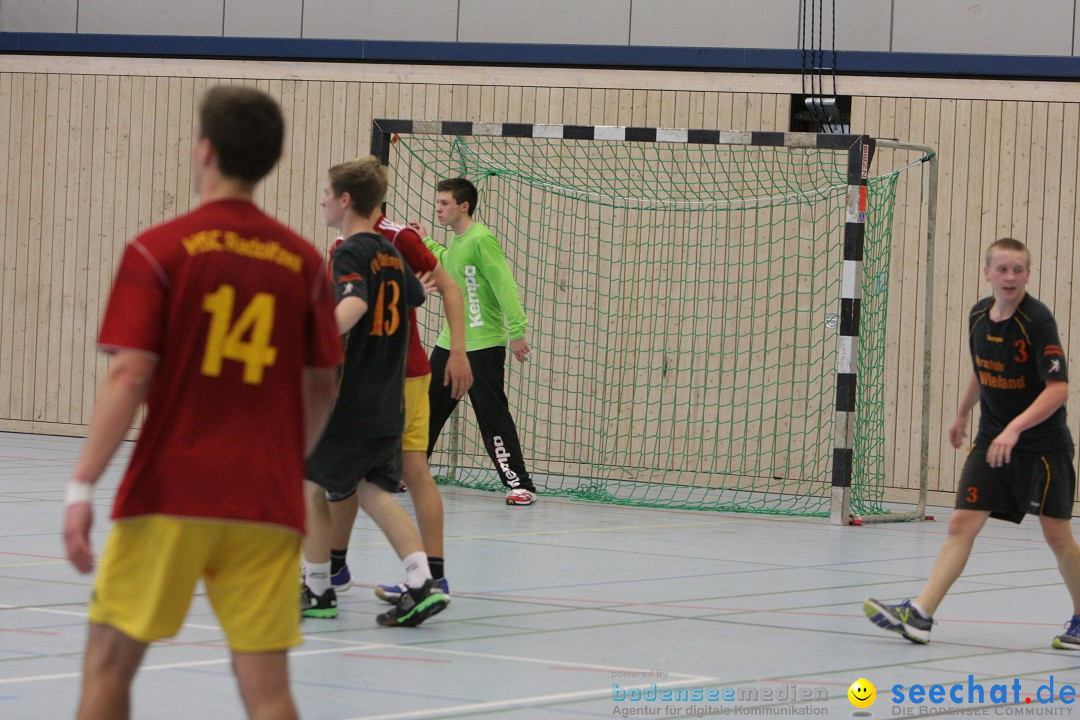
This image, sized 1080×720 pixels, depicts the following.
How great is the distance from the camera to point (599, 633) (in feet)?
19.0

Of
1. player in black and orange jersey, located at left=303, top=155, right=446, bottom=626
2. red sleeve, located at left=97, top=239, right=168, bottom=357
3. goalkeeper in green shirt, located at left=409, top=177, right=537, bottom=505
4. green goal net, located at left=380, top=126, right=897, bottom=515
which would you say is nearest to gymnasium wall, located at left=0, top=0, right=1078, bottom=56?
green goal net, located at left=380, top=126, right=897, bottom=515

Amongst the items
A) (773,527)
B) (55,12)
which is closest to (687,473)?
(773,527)

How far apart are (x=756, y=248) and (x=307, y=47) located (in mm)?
4870

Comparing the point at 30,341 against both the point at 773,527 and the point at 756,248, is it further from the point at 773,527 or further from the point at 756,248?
the point at 773,527

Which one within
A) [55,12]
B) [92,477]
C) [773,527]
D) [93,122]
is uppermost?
[55,12]

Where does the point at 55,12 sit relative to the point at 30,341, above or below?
above

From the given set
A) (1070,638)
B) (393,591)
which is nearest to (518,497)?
(393,591)

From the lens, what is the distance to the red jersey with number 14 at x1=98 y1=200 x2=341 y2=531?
116 inches

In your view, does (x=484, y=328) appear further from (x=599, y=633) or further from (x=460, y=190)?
(x=599, y=633)

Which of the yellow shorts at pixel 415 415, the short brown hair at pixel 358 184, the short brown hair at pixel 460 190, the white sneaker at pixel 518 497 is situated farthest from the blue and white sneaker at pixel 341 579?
the white sneaker at pixel 518 497

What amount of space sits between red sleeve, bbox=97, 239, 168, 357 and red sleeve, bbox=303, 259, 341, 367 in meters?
0.36

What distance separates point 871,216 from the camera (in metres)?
12.1

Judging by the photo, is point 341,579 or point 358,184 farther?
point 341,579

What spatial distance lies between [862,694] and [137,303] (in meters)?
2.77
